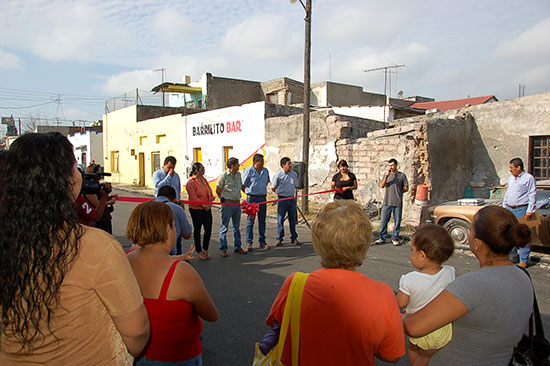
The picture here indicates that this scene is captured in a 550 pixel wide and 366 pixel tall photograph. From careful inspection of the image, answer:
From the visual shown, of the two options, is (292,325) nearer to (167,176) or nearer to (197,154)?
(167,176)

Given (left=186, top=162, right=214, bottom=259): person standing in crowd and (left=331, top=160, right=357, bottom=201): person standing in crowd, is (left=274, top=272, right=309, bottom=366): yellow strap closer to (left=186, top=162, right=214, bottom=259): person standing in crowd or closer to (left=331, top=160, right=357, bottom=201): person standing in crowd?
(left=186, top=162, right=214, bottom=259): person standing in crowd

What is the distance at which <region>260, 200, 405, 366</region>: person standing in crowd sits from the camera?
1549 mm

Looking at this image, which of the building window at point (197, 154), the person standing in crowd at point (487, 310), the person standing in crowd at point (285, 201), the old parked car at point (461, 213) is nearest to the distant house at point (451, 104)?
the building window at point (197, 154)

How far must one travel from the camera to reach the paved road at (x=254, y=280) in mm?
3678

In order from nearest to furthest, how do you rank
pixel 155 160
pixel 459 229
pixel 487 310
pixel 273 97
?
pixel 487 310
pixel 459 229
pixel 155 160
pixel 273 97

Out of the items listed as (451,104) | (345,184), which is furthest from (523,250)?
(451,104)

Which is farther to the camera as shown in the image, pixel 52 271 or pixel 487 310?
pixel 487 310

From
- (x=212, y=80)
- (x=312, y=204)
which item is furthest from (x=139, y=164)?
(x=312, y=204)

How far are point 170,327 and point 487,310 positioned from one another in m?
1.61

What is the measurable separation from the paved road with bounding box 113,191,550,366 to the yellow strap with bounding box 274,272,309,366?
76.4 inches

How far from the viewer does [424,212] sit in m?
9.52

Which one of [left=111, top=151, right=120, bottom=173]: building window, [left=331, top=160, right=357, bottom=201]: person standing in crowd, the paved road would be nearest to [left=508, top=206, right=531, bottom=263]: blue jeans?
the paved road

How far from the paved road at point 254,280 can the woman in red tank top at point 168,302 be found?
1448 mm

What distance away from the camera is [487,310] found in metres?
1.73
